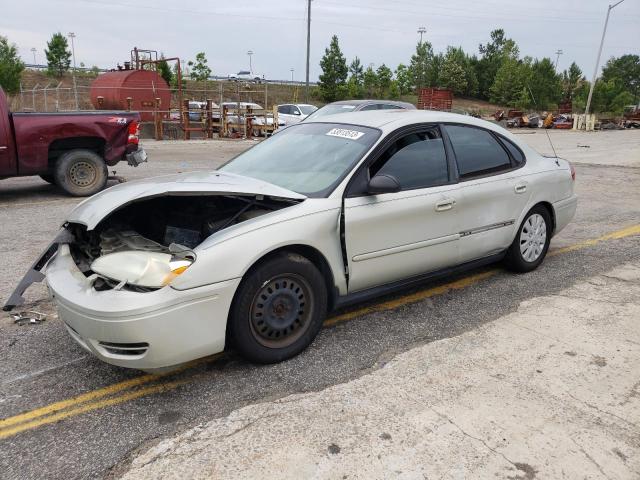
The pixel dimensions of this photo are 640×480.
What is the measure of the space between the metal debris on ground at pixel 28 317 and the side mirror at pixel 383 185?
262 cm

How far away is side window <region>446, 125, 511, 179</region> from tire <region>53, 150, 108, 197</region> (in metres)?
6.62

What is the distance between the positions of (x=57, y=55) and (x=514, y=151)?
54.2 metres

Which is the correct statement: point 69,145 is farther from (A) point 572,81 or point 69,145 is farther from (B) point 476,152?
(A) point 572,81

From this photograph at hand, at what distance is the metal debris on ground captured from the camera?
3.96 meters

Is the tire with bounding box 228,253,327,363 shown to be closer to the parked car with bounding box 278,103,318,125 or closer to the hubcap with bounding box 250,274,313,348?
the hubcap with bounding box 250,274,313,348

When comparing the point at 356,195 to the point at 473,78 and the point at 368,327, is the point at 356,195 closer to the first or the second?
the point at 368,327

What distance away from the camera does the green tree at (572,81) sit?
5883cm

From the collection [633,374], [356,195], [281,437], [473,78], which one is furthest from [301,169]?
[473,78]

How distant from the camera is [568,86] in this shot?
59.9 metres

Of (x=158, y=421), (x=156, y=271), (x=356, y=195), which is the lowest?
(x=158, y=421)

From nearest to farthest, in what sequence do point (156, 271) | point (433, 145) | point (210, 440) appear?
point (210, 440) < point (156, 271) < point (433, 145)

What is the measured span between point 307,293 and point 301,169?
3.25ft

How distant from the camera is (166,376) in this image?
3.26 m

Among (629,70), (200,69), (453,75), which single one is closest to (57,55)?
(200,69)
